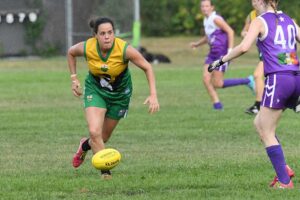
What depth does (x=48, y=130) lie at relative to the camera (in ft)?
46.0

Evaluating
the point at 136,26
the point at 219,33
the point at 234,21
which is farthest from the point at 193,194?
the point at 234,21

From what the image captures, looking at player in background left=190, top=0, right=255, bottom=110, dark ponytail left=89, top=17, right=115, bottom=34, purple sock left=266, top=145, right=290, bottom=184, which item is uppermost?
dark ponytail left=89, top=17, right=115, bottom=34

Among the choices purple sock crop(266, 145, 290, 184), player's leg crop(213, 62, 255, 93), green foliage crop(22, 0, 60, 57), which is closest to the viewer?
purple sock crop(266, 145, 290, 184)

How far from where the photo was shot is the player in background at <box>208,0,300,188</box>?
862 cm

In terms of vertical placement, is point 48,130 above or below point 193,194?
below

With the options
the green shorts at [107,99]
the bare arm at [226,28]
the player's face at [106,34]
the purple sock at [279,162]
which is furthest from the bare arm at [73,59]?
the bare arm at [226,28]

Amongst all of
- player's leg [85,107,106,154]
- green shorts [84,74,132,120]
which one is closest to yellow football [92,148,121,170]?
player's leg [85,107,106,154]

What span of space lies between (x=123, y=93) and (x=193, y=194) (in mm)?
1860

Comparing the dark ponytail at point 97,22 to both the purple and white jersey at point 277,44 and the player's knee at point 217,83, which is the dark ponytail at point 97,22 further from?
the player's knee at point 217,83

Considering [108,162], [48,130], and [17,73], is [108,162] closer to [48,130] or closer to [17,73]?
[48,130]

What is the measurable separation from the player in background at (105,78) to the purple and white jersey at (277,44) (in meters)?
1.27

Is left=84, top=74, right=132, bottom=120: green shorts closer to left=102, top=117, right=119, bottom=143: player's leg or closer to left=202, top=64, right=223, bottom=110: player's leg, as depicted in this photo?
left=102, top=117, right=119, bottom=143: player's leg

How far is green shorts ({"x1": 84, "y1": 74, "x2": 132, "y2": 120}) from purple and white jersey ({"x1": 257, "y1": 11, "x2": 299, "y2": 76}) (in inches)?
73.1

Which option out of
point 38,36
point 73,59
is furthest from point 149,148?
point 38,36
